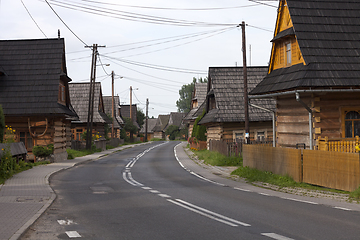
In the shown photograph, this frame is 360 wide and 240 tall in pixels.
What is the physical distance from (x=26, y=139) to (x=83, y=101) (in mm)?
22150

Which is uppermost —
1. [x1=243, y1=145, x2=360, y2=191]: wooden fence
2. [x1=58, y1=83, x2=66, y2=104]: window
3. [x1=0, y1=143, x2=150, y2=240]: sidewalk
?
[x1=58, y1=83, x2=66, y2=104]: window

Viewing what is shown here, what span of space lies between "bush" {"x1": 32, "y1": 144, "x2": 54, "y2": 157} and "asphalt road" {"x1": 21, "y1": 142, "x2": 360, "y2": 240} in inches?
558

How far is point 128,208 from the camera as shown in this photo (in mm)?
11312

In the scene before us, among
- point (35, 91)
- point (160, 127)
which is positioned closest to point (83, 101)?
point (35, 91)

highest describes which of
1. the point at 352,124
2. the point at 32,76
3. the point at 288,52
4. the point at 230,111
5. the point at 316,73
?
the point at 32,76

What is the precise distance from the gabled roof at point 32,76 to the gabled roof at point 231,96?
12.2 meters

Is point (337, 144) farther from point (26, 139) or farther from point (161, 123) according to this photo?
point (161, 123)

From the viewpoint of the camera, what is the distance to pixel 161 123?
423 ft

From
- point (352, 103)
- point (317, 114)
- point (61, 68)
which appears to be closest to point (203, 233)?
point (317, 114)

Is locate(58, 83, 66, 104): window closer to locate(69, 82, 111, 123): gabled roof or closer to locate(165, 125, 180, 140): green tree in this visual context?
locate(69, 82, 111, 123): gabled roof

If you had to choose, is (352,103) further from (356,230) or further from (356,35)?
(356,230)

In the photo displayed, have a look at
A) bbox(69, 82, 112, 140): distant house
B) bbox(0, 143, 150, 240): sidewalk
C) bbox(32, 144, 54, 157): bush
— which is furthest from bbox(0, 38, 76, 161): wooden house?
bbox(69, 82, 112, 140): distant house

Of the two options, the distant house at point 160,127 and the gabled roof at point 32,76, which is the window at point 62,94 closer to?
the gabled roof at point 32,76

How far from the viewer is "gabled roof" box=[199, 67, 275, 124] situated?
33281 millimetres
